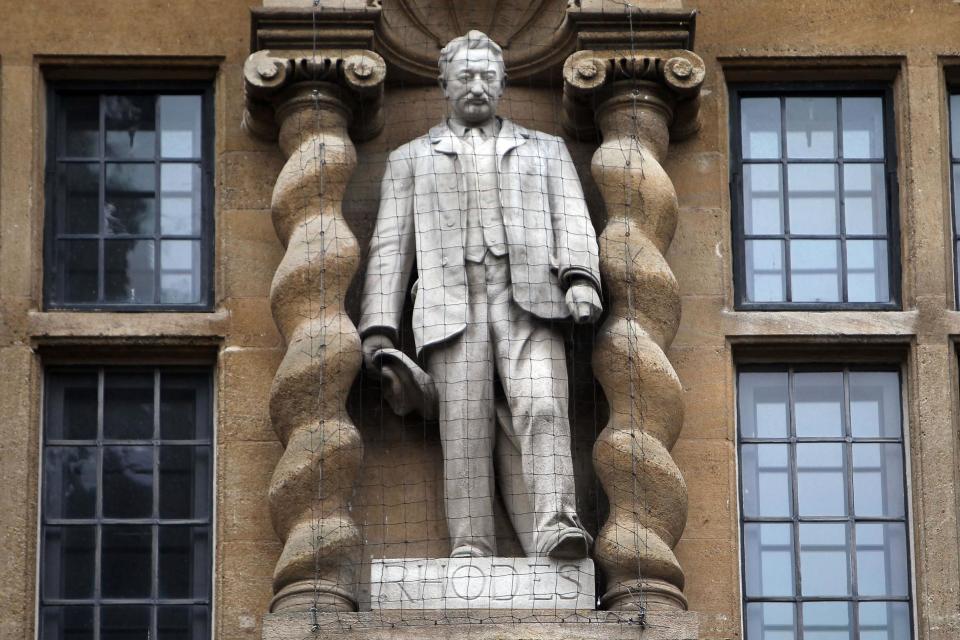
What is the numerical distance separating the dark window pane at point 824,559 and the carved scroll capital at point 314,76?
111 inches

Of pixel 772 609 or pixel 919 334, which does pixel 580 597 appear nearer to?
pixel 772 609

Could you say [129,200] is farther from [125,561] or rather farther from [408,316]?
[125,561]

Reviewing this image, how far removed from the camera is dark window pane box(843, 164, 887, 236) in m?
15.9

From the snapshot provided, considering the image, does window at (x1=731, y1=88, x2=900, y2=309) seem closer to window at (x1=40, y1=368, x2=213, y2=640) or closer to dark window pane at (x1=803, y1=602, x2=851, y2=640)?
dark window pane at (x1=803, y1=602, x2=851, y2=640)

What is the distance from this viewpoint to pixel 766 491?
1540 centimetres

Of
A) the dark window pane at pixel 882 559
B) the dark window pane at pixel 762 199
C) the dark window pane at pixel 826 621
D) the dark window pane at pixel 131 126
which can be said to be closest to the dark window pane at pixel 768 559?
the dark window pane at pixel 826 621

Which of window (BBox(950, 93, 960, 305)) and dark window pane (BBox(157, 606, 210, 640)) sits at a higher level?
window (BBox(950, 93, 960, 305))

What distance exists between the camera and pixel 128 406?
15492 millimetres

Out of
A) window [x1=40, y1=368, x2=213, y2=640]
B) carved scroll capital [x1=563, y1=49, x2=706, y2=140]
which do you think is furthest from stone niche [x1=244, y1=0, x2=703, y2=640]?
window [x1=40, y1=368, x2=213, y2=640]

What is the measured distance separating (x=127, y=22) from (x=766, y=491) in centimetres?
375

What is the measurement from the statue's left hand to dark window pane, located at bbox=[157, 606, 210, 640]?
213cm

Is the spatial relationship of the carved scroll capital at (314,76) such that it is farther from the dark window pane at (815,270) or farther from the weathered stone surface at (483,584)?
the weathered stone surface at (483,584)

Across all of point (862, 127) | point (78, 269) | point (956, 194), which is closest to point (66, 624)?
point (78, 269)

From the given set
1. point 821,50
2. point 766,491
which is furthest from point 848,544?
point 821,50
